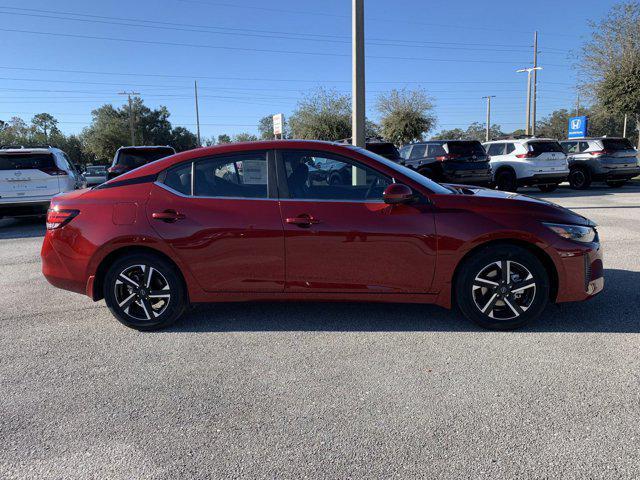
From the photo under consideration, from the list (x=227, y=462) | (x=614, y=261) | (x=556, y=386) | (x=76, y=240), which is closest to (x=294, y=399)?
(x=227, y=462)

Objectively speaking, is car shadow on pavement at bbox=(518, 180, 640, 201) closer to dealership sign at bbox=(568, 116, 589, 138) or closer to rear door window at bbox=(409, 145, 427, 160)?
rear door window at bbox=(409, 145, 427, 160)

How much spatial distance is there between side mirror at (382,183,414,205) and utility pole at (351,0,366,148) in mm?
6061

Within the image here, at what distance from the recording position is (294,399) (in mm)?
3025

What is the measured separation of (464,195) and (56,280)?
11.9ft

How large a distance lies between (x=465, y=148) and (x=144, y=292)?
12.6 meters

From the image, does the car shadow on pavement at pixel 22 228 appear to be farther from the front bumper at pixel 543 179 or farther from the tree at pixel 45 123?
the tree at pixel 45 123

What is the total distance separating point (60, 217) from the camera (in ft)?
13.9

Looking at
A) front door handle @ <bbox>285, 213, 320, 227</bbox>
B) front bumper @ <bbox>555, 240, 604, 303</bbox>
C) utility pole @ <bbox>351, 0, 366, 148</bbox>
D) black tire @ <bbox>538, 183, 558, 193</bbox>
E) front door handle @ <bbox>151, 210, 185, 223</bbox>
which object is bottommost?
front bumper @ <bbox>555, 240, 604, 303</bbox>

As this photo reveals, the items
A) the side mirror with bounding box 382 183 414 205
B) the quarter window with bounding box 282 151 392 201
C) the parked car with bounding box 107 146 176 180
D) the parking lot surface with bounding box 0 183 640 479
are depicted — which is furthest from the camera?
the parked car with bounding box 107 146 176 180

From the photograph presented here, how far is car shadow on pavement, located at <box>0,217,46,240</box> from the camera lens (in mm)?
9920

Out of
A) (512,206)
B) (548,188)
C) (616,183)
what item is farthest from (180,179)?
(616,183)

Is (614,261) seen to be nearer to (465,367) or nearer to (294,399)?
(465,367)

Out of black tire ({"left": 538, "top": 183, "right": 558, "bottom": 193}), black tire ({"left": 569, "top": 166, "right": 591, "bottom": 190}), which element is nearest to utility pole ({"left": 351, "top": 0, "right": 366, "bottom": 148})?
black tire ({"left": 538, "top": 183, "right": 558, "bottom": 193})

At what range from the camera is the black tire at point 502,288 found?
3.90 metres
